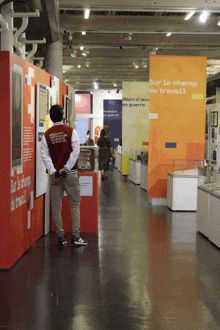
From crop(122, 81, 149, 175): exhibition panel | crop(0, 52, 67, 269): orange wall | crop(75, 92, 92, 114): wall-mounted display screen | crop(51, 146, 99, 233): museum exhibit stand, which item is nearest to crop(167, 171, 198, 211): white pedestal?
crop(51, 146, 99, 233): museum exhibit stand

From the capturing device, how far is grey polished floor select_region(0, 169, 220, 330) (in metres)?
3.17

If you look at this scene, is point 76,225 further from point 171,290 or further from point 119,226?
point 171,290

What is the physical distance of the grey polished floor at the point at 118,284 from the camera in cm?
317

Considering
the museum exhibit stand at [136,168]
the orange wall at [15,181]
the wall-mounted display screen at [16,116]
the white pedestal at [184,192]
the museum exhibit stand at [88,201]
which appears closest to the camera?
the orange wall at [15,181]

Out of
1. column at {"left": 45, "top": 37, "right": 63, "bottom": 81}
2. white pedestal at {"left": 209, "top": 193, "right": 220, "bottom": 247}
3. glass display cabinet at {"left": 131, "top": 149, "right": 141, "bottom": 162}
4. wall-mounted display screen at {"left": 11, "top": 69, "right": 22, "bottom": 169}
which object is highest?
column at {"left": 45, "top": 37, "right": 63, "bottom": 81}

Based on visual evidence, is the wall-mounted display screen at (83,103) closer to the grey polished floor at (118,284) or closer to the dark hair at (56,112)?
the grey polished floor at (118,284)

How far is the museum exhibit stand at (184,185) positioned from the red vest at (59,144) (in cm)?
322

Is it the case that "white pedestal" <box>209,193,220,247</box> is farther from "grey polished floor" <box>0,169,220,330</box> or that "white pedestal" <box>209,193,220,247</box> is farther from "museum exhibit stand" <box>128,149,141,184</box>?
"museum exhibit stand" <box>128,149,141,184</box>

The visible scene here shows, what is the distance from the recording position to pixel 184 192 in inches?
309

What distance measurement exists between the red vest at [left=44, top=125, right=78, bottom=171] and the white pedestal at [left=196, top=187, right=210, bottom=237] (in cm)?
206

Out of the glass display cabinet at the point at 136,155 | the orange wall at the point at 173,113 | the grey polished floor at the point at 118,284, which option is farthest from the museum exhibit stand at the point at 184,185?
the glass display cabinet at the point at 136,155

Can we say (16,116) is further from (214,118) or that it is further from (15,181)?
(214,118)

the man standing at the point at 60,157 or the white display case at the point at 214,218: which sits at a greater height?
the man standing at the point at 60,157

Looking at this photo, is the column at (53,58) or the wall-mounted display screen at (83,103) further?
the wall-mounted display screen at (83,103)
